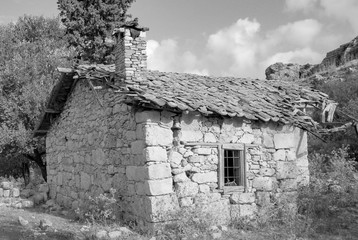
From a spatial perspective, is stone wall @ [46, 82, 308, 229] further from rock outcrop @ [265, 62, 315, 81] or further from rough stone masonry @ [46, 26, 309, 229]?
rock outcrop @ [265, 62, 315, 81]

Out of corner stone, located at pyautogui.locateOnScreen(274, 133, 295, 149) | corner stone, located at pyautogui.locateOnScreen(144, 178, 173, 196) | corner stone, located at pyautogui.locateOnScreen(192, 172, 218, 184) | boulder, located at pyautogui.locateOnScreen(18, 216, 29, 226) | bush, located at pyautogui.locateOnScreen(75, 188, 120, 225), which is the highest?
corner stone, located at pyautogui.locateOnScreen(274, 133, 295, 149)

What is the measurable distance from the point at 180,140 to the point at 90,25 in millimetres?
13922

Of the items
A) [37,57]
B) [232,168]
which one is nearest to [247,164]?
[232,168]

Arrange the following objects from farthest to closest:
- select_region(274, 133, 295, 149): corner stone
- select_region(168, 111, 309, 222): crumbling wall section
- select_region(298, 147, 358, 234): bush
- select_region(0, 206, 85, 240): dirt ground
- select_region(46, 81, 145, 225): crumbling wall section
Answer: select_region(274, 133, 295, 149): corner stone
select_region(298, 147, 358, 234): bush
select_region(46, 81, 145, 225): crumbling wall section
select_region(168, 111, 309, 222): crumbling wall section
select_region(0, 206, 85, 240): dirt ground

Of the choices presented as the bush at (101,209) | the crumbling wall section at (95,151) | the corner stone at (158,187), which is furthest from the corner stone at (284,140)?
the bush at (101,209)

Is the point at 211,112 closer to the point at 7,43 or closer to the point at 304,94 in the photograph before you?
the point at 304,94

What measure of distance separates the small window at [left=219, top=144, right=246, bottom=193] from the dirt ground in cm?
346

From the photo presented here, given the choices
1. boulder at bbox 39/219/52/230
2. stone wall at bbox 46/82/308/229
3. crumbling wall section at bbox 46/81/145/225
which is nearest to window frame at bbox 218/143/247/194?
stone wall at bbox 46/82/308/229

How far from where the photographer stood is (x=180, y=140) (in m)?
8.79

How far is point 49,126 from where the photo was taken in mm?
14664

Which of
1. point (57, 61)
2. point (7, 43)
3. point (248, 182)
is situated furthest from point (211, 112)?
point (7, 43)

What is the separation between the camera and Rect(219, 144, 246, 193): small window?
30.5ft

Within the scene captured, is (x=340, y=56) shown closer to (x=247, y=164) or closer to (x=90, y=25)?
(x=90, y=25)

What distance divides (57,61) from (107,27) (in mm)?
3433
